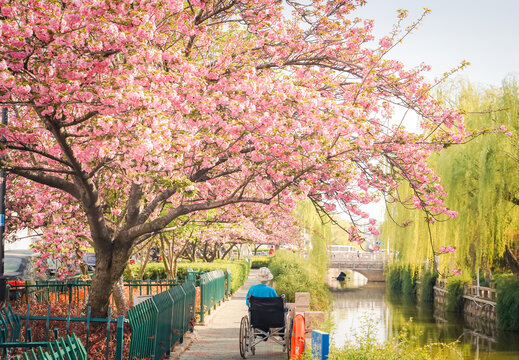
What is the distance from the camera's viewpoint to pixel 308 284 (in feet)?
65.1

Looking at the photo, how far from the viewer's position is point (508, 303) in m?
21.2

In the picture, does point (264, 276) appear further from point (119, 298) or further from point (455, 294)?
point (455, 294)

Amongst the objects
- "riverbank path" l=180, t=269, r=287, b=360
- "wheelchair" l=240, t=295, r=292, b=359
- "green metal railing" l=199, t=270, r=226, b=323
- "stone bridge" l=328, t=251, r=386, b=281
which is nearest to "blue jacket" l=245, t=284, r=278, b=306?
"wheelchair" l=240, t=295, r=292, b=359

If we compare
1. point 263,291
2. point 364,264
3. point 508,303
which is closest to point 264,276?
point 263,291

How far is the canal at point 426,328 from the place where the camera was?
59.5 feet

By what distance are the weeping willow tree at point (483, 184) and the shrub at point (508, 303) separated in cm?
103

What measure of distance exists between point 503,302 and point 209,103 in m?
17.6

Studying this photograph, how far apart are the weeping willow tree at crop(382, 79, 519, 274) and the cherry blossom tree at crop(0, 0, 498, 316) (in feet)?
25.7

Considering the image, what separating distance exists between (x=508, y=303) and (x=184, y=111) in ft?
57.5

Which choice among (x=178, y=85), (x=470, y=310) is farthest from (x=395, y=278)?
(x=178, y=85)

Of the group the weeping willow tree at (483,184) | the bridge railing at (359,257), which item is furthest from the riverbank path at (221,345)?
the bridge railing at (359,257)

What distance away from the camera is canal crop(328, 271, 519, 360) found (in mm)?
18125

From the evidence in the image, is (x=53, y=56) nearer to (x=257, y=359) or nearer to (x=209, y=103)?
(x=209, y=103)

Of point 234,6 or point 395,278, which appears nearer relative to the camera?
point 234,6
